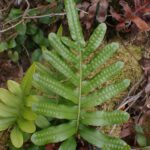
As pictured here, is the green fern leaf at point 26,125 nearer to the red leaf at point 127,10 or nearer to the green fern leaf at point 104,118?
the green fern leaf at point 104,118

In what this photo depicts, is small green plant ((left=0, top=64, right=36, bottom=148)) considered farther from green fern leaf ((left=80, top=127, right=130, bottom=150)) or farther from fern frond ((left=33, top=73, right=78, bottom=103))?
green fern leaf ((left=80, top=127, right=130, bottom=150))

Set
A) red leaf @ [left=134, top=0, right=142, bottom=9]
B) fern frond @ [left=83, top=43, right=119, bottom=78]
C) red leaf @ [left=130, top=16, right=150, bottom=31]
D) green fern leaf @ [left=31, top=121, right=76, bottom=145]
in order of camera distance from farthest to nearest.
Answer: red leaf @ [left=134, top=0, right=142, bottom=9], red leaf @ [left=130, top=16, right=150, bottom=31], fern frond @ [left=83, top=43, right=119, bottom=78], green fern leaf @ [left=31, top=121, right=76, bottom=145]

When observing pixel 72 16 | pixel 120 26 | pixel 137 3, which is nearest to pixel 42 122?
pixel 72 16

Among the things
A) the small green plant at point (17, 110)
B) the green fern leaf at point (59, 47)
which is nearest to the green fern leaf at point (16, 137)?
the small green plant at point (17, 110)

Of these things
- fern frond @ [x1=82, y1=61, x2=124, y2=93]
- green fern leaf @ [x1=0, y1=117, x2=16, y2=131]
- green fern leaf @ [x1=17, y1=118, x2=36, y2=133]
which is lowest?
green fern leaf @ [x1=17, y1=118, x2=36, y2=133]

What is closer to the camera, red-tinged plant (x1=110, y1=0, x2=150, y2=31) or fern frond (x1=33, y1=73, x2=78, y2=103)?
fern frond (x1=33, y1=73, x2=78, y2=103)

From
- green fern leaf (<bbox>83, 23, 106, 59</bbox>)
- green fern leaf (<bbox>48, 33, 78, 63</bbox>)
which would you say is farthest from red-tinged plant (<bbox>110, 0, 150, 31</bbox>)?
green fern leaf (<bbox>48, 33, 78, 63</bbox>)

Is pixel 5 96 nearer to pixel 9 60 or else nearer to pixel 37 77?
pixel 37 77
